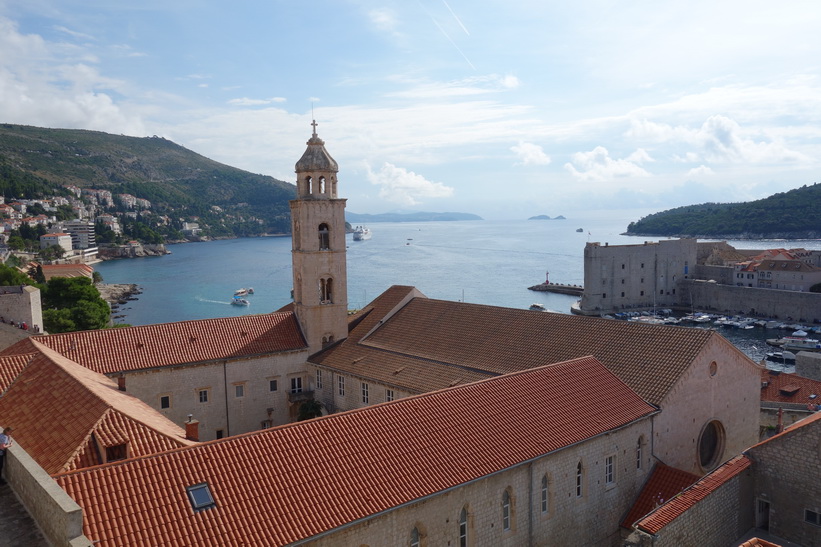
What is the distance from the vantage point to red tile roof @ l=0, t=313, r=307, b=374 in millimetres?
24203

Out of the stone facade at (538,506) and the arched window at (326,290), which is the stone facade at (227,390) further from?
the stone facade at (538,506)

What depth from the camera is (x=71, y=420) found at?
1580cm

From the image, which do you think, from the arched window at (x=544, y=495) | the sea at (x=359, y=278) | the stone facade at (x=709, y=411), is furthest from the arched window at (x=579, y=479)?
the sea at (x=359, y=278)

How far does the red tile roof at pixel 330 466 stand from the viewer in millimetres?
10578

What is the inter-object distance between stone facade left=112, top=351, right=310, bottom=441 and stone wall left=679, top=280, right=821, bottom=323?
240 ft

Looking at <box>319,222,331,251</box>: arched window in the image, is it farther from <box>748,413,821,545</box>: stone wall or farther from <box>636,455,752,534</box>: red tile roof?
<box>748,413,821,545</box>: stone wall

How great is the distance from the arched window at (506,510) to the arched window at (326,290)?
691 inches

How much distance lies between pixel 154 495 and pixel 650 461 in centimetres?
1484

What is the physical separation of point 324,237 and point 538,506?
19.0m

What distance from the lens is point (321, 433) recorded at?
1359cm

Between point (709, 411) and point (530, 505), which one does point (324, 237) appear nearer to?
point (530, 505)

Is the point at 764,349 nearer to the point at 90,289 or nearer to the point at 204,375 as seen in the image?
the point at 204,375

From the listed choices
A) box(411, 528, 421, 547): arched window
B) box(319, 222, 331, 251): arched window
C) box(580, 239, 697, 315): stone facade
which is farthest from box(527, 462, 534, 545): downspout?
box(580, 239, 697, 315): stone facade

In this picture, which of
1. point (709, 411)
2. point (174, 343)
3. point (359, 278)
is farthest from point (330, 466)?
point (359, 278)
